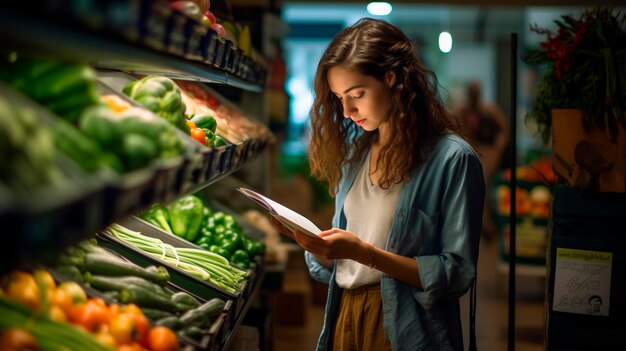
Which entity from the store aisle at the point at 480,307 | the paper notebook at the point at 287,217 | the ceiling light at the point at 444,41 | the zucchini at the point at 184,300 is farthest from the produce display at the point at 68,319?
the store aisle at the point at 480,307

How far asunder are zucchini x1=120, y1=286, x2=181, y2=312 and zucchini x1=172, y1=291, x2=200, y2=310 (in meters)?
0.10

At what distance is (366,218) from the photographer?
307cm

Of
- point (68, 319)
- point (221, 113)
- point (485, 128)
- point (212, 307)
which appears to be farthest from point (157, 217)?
point (485, 128)

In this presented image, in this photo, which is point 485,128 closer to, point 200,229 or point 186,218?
point 200,229

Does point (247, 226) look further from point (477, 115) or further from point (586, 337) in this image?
point (477, 115)

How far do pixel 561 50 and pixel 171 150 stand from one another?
8.38 ft

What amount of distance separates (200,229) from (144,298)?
1641 millimetres

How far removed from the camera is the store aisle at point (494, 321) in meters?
6.48

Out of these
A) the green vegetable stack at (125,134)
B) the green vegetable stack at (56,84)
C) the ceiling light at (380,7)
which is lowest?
the green vegetable stack at (125,134)

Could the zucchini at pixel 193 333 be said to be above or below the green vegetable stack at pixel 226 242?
above

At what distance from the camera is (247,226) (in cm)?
498

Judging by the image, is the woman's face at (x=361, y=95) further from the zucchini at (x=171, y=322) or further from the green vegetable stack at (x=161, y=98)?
the zucchini at (x=171, y=322)

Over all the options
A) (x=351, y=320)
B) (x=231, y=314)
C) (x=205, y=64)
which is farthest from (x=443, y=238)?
(x=205, y=64)

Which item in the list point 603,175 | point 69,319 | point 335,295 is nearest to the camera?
point 69,319
